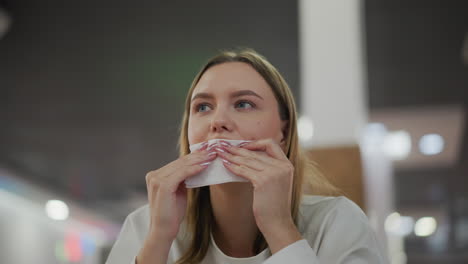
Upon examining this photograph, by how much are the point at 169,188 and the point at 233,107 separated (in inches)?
9.3

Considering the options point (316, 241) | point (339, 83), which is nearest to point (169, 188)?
point (316, 241)

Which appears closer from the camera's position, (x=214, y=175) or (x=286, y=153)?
(x=214, y=175)

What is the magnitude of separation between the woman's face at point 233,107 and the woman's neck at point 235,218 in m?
0.13

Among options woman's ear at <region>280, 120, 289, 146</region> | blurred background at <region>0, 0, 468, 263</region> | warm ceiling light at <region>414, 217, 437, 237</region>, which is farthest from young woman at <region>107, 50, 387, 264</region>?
warm ceiling light at <region>414, 217, 437, 237</region>

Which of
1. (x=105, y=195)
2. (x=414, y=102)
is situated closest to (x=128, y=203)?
(x=105, y=195)

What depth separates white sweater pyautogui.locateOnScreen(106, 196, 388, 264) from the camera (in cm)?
89

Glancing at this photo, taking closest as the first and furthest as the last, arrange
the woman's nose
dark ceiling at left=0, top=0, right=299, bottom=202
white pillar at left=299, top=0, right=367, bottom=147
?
1. the woman's nose
2. white pillar at left=299, top=0, right=367, bottom=147
3. dark ceiling at left=0, top=0, right=299, bottom=202

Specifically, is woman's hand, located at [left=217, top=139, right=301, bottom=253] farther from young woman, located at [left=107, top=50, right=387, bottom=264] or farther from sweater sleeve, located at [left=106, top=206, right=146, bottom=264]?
sweater sleeve, located at [left=106, top=206, right=146, bottom=264]

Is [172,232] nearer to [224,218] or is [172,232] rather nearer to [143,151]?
[224,218]

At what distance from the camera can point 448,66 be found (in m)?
2.83

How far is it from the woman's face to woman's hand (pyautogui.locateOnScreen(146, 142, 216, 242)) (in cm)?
8

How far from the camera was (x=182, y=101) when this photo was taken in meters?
3.29

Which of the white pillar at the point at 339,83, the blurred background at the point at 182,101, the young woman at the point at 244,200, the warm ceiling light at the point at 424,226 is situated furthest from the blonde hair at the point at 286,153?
the warm ceiling light at the point at 424,226

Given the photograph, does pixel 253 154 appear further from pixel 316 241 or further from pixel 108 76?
pixel 108 76
